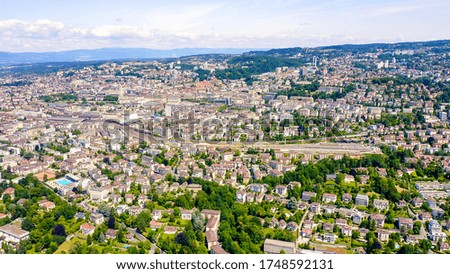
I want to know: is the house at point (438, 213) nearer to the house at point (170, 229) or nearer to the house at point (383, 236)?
the house at point (383, 236)

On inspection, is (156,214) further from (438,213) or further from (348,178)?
(438,213)

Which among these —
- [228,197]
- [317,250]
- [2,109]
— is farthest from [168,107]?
[317,250]

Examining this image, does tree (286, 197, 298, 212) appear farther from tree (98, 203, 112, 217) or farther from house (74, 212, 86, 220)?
house (74, 212, 86, 220)

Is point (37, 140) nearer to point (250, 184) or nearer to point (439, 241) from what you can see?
point (250, 184)

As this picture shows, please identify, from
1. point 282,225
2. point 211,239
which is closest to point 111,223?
point 211,239

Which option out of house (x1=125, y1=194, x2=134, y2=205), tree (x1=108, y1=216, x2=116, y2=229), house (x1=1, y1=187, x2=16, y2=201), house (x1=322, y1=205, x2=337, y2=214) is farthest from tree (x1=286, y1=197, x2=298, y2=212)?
house (x1=1, y1=187, x2=16, y2=201)

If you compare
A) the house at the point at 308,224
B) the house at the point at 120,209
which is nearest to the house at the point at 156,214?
the house at the point at 120,209
